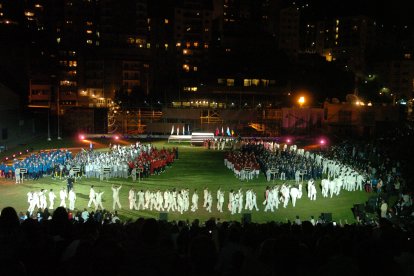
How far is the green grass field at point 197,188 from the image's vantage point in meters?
16.9

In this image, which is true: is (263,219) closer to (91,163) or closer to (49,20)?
(91,163)

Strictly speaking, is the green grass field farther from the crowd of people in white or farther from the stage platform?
the stage platform

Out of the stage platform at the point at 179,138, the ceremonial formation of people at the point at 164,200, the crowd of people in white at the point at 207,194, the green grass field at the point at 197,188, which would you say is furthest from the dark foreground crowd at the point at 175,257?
the stage platform at the point at 179,138

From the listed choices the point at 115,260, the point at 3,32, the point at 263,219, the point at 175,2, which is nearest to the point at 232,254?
the point at 115,260

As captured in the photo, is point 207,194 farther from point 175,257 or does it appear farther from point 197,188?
point 175,257

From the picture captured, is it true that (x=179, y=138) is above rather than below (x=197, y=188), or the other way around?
above

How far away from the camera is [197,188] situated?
2208cm

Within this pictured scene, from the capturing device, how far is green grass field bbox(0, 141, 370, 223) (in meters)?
16.9

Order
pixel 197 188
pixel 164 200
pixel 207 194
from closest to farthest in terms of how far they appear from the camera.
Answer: pixel 207 194, pixel 164 200, pixel 197 188

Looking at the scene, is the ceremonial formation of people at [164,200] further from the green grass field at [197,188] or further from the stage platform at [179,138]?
the stage platform at [179,138]

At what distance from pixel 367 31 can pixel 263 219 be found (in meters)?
73.7

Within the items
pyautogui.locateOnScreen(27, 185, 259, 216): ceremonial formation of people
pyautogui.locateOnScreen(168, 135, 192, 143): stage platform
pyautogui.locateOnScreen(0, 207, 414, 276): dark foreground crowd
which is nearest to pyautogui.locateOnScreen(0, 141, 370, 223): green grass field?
pyautogui.locateOnScreen(27, 185, 259, 216): ceremonial formation of people

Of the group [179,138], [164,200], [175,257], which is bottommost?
[164,200]

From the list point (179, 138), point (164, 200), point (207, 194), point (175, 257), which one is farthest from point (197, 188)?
point (179, 138)
